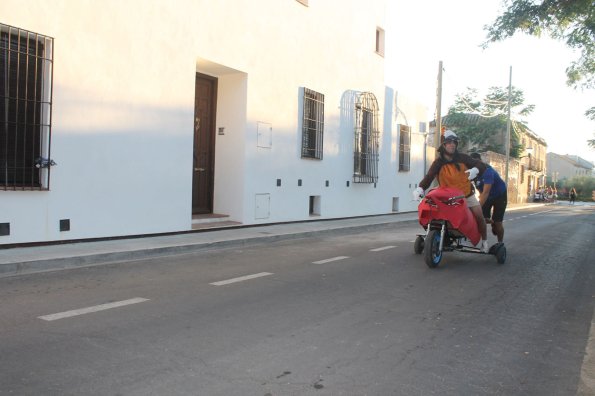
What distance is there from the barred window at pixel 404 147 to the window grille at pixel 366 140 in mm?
2564

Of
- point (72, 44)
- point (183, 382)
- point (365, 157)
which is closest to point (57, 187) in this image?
point (72, 44)

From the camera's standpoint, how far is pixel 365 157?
17844 mm

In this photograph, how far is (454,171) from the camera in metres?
7.90

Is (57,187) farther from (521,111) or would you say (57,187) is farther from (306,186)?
(521,111)

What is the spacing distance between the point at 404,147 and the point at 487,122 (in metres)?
27.8

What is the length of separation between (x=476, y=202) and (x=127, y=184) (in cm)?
602

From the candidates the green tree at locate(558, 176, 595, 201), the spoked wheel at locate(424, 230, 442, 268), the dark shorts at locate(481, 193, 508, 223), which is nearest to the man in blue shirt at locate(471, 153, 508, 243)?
the dark shorts at locate(481, 193, 508, 223)

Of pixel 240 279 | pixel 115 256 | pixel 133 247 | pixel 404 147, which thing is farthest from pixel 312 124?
pixel 240 279

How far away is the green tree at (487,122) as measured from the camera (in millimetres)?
45656

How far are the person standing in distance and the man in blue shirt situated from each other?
31 centimetres

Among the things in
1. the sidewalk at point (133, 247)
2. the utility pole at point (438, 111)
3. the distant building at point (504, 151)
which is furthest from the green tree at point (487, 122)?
the sidewalk at point (133, 247)

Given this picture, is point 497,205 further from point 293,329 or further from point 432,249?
point 293,329

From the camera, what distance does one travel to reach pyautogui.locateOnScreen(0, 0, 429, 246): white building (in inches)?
320

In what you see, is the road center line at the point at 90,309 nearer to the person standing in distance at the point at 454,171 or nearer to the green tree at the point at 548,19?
the person standing in distance at the point at 454,171
